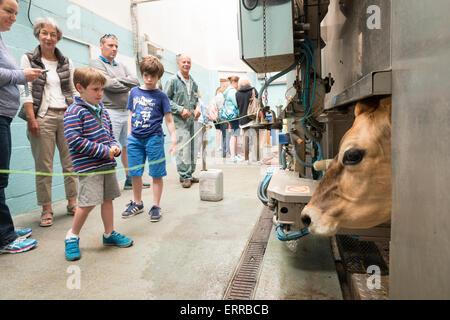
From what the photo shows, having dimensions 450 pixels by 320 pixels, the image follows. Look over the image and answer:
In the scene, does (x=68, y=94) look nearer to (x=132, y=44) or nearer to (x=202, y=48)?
(x=132, y=44)

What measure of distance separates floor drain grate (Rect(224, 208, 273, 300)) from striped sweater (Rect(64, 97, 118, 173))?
3.40 ft

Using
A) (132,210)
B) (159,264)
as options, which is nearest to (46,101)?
(132,210)

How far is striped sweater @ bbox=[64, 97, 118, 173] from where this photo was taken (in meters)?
1.65

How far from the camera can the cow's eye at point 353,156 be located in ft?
2.97

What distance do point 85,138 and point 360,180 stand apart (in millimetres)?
1506

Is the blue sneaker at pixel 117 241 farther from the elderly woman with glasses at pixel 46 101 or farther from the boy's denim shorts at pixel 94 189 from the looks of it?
the elderly woman with glasses at pixel 46 101

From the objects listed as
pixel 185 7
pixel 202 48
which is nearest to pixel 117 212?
→ pixel 185 7

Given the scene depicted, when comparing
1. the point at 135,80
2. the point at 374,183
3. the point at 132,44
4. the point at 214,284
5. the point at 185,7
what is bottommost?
the point at 214,284

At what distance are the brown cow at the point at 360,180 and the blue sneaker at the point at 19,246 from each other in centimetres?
183

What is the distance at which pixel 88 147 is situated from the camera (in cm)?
166

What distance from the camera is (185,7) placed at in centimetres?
689

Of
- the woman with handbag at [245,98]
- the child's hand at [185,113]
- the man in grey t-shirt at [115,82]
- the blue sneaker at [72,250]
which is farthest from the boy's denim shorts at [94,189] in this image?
the woman with handbag at [245,98]

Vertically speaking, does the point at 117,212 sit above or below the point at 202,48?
below
